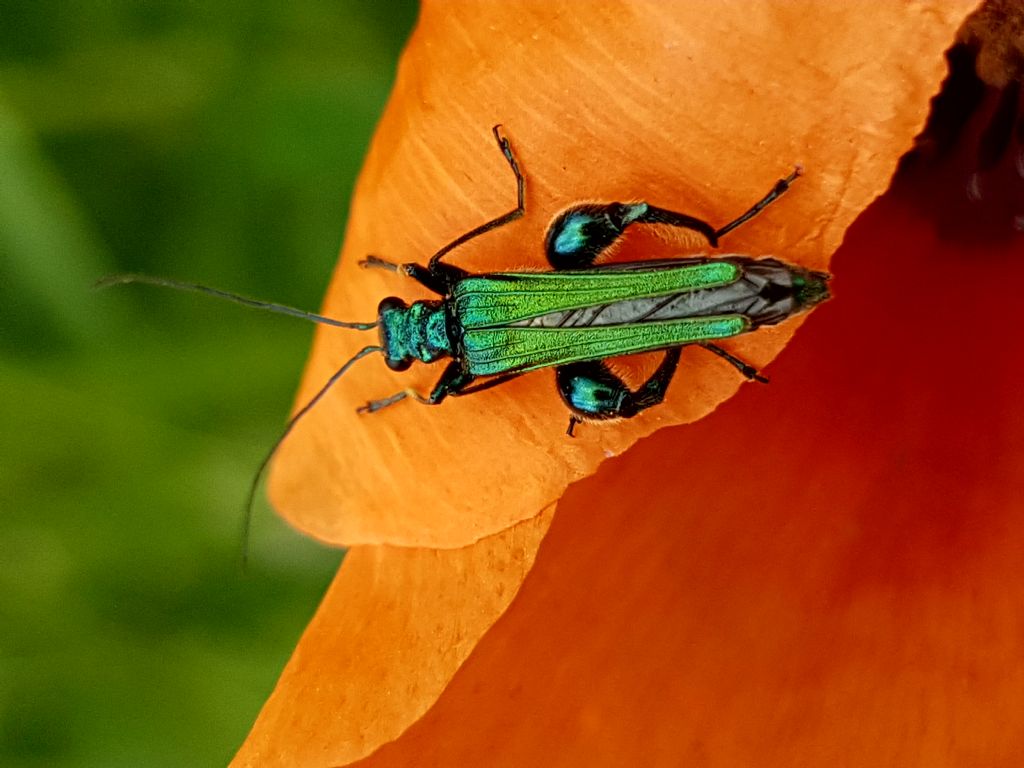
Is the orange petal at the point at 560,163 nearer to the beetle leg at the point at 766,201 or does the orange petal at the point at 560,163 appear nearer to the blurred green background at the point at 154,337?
the beetle leg at the point at 766,201

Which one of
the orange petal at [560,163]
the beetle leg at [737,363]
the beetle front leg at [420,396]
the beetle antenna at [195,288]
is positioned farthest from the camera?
the beetle antenna at [195,288]

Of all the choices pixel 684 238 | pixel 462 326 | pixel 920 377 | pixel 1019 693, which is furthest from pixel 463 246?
pixel 1019 693

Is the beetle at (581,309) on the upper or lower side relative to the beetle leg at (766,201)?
lower

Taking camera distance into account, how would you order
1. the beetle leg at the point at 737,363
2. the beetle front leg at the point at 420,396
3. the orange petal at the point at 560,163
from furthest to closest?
the beetle front leg at the point at 420,396 → the beetle leg at the point at 737,363 → the orange petal at the point at 560,163

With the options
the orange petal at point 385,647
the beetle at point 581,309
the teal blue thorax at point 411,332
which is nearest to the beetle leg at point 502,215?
the beetle at point 581,309

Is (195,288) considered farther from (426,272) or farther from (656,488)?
(656,488)

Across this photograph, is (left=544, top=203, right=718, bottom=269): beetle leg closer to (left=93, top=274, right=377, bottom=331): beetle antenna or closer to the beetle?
the beetle

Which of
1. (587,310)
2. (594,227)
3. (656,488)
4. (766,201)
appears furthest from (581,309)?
(766,201)
